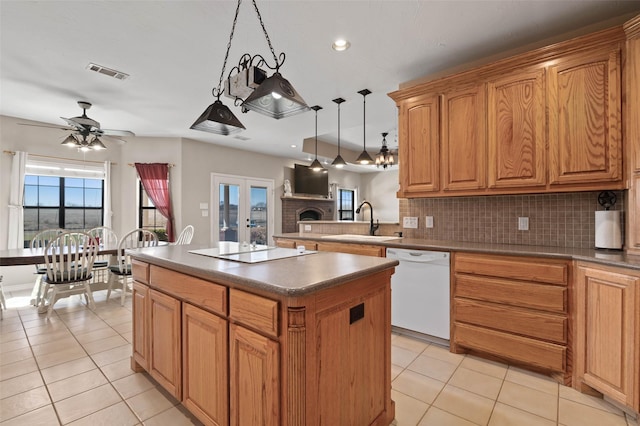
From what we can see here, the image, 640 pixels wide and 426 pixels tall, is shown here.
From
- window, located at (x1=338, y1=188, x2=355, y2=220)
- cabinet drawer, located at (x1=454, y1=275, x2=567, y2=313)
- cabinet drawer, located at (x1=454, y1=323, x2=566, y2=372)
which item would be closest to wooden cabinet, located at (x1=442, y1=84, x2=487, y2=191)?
cabinet drawer, located at (x1=454, y1=275, x2=567, y2=313)

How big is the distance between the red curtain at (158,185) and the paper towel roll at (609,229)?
596 cm

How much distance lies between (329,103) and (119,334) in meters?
3.48

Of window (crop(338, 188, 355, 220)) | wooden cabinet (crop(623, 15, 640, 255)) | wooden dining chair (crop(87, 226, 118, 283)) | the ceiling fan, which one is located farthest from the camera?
window (crop(338, 188, 355, 220))

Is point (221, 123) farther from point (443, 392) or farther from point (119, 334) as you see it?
point (119, 334)

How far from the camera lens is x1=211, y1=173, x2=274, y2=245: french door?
633 cm

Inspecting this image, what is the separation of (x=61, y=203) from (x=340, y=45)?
17.4 feet

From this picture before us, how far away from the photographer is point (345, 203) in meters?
9.87

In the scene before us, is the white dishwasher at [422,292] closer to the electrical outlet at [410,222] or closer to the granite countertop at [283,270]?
the electrical outlet at [410,222]

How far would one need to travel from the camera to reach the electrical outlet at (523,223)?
2688 millimetres

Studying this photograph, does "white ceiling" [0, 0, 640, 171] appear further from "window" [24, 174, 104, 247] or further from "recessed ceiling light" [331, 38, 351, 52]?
"window" [24, 174, 104, 247]

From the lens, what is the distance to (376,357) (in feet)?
5.17

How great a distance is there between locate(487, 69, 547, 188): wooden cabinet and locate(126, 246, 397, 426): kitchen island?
5.16 feet

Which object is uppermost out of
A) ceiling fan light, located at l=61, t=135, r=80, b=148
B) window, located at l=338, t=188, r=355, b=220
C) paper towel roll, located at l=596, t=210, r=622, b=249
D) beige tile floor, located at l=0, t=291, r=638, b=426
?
ceiling fan light, located at l=61, t=135, r=80, b=148

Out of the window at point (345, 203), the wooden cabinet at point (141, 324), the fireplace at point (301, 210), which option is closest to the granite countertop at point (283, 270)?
the wooden cabinet at point (141, 324)
